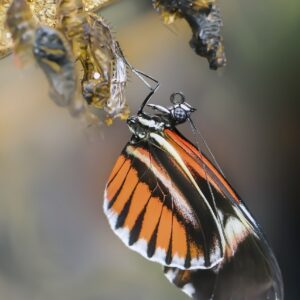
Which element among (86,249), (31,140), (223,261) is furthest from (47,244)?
(223,261)

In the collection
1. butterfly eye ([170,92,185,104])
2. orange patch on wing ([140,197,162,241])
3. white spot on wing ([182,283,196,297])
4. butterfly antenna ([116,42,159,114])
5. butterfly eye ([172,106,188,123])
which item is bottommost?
white spot on wing ([182,283,196,297])

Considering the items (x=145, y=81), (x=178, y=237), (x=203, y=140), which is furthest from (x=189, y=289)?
(x=145, y=81)

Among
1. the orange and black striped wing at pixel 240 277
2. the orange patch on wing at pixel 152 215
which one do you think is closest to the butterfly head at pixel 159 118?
the orange patch on wing at pixel 152 215

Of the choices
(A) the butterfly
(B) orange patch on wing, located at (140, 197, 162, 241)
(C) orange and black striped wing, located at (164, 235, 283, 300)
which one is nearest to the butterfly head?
(A) the butterfly

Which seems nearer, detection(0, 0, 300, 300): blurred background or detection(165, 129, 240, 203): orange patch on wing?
detection(165, 129, 240, 203): orange patch on wing

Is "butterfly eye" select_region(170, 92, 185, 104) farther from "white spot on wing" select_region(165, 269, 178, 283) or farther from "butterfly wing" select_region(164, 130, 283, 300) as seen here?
"white spot on wing" select_region(165, 269, 178, 283)
